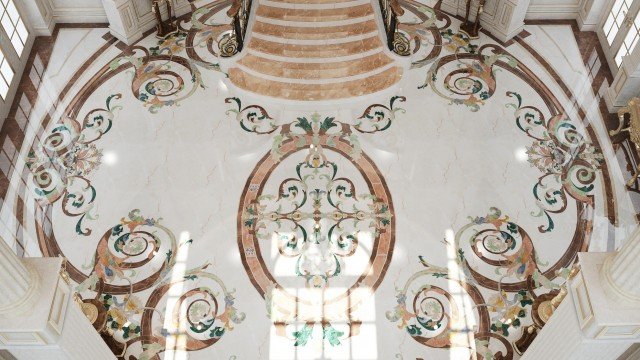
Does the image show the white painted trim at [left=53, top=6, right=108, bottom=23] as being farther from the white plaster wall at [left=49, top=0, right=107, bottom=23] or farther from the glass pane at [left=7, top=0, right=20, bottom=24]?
the glass pane at [left=7, top=0, right=20, bottom=24]

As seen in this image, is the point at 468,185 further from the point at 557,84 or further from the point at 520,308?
the point at 557,84

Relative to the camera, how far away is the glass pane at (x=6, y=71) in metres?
6.70

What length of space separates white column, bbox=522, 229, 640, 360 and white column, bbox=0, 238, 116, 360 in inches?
111

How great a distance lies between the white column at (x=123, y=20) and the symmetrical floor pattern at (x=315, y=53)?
139 centimetres

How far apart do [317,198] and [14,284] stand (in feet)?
10.8

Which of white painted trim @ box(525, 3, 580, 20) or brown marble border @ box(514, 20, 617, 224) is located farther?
white painted trim @ box(525, 3, 580, 20)

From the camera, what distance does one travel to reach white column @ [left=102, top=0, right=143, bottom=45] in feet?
23.6

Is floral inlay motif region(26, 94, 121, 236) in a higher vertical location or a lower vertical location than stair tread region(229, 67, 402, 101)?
lower

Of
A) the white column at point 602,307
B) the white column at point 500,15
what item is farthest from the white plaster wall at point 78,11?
the white column at point 602,307

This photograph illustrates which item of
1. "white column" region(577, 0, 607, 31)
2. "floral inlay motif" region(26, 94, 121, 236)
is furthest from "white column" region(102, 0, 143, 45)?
"white column" region(577, 0, 607, 31)

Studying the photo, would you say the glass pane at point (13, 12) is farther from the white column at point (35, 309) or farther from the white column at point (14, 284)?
the white column at point (14, 284)

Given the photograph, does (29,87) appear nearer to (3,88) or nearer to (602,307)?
(3,88)

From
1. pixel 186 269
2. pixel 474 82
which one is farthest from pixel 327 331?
pixel 474 82

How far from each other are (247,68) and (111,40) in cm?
182
